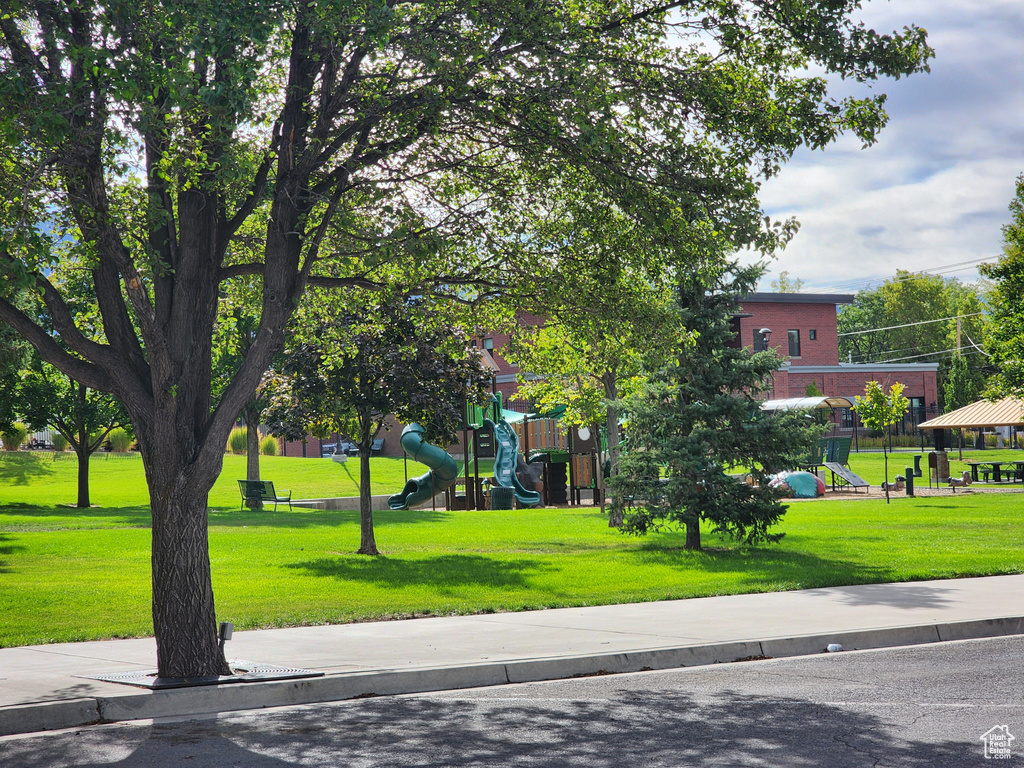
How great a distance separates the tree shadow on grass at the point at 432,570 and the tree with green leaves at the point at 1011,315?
2099cm

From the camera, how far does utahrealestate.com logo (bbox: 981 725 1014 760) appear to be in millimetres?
5832

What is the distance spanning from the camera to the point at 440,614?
12117 millimetres

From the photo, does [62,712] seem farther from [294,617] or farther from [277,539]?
[277,539]

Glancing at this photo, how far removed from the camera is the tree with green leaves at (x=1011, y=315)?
104ft

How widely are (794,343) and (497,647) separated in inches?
2291

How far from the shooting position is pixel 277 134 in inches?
401

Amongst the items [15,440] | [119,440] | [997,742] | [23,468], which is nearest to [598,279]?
[997,742]

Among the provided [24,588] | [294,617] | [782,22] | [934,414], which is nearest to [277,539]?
[24,588]

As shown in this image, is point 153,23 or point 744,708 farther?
point 153,23

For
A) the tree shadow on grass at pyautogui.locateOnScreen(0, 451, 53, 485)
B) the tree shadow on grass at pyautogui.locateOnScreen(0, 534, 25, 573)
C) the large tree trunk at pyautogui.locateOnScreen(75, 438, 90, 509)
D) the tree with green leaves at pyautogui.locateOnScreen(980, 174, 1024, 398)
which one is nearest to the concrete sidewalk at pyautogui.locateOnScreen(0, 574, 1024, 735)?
the tree shadow on grass at pyautogui.locateOnScreen(0, 534, 25, 573)

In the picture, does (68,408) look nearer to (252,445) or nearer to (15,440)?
(252,445)

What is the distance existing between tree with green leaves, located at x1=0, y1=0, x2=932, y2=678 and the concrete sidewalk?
2.70ft

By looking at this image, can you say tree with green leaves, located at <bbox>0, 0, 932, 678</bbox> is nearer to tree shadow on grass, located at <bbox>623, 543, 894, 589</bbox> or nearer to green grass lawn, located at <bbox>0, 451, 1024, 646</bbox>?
green grass lawn, located at <bbox>0, 451, 1024, 646</bbox>

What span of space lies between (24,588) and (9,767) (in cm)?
906
